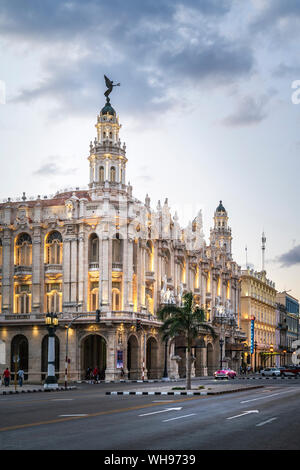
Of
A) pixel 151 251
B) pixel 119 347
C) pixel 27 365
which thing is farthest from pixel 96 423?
pixel 151 251

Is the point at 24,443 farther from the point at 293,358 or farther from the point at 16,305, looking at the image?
the point at 293,358

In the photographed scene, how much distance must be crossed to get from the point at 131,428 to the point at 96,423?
6.68 ft

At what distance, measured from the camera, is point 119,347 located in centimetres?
6731

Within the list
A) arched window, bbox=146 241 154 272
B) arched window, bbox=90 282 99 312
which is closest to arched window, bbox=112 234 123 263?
arched window, bbox=90 282 99 312

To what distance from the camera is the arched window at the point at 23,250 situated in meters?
73.9

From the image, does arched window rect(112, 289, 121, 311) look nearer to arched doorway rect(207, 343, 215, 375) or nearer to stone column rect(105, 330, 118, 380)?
stone column rect(105, 330, 118, 380)

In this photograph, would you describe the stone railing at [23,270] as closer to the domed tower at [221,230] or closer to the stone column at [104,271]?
the stone column at [104,271]

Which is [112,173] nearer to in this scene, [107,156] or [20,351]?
[107,156]

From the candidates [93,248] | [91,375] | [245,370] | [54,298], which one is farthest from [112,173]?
[245,370]

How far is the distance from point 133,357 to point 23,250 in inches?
657

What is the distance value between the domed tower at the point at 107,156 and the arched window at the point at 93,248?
6.29 meters

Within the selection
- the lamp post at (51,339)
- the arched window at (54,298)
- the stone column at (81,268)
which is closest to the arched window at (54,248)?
the arched window at (54,298)

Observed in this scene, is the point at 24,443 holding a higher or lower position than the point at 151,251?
lower

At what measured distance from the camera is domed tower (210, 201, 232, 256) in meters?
118
